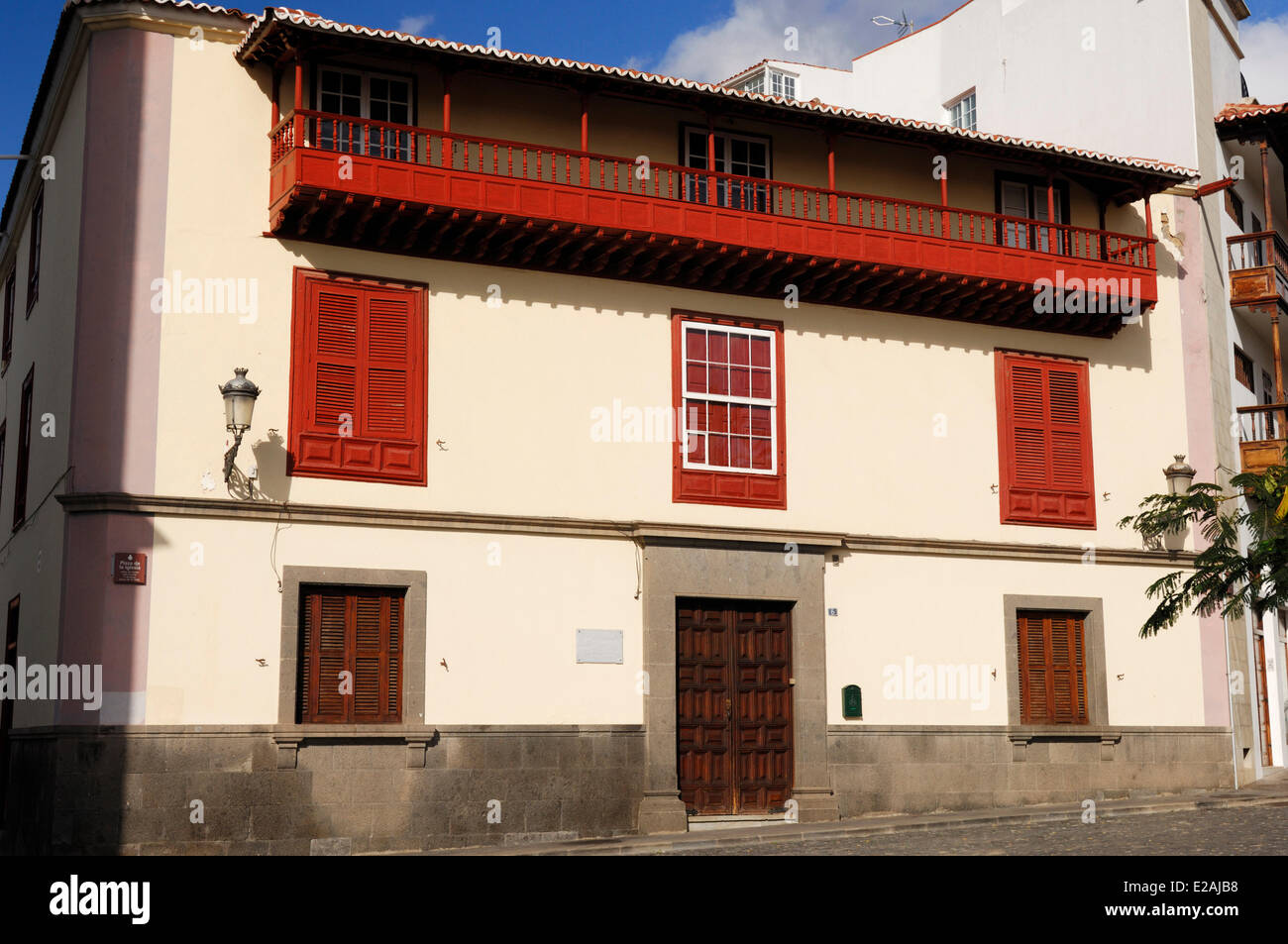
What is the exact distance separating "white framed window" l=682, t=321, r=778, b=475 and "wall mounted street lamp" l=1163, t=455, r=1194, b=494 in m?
6.56

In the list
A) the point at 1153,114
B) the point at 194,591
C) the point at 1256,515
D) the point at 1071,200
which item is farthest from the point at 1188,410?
the point at 194,591

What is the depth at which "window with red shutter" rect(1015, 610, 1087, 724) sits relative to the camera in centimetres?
2141

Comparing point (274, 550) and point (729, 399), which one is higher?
point (729, 399)

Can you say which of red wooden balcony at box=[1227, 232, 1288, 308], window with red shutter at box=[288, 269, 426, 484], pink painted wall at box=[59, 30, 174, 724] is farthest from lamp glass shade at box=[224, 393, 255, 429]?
red wooden balcony at box=[1227, 232, 1288, 308]

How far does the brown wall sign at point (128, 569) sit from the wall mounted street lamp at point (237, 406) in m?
1.36

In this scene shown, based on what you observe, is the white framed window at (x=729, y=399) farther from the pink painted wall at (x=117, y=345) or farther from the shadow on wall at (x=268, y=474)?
the pink painted wall at (x=117, y=345)

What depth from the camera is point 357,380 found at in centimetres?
1803

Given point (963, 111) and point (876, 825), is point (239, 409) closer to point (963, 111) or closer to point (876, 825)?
point (876, 825)

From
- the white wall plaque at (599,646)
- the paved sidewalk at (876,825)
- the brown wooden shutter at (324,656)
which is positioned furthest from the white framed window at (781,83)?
the brown wooden shutter at (324,656)

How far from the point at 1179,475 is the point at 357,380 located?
40.2ft

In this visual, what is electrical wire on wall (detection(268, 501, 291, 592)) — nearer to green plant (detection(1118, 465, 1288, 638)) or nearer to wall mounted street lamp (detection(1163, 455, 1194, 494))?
green plant (detection(1118, 465, 1288, 638))

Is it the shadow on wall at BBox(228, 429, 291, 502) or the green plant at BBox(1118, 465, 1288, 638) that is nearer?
the shadow on wall at BBox(228, 429, 291, 502)

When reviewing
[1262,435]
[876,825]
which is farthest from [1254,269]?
[876,825]

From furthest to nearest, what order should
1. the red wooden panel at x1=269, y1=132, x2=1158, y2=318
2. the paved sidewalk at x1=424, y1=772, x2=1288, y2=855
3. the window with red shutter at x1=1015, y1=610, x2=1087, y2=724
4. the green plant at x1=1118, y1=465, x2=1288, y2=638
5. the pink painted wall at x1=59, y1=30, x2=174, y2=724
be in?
1. the window with red shutter at x1=1015, y1=610, x2=1087, y2=724
2. the green plant at x1=1118, y1=465, x2=1288, y2=638
3. the red wooden panel at x1=269, y1=132, x2=1158, y2=318
4. the paved sidewalk at x1=424, y1=772, x2=1288, y2=855
5. the pink painted wall at x1=59, y1=30, x2=174, y2=724
